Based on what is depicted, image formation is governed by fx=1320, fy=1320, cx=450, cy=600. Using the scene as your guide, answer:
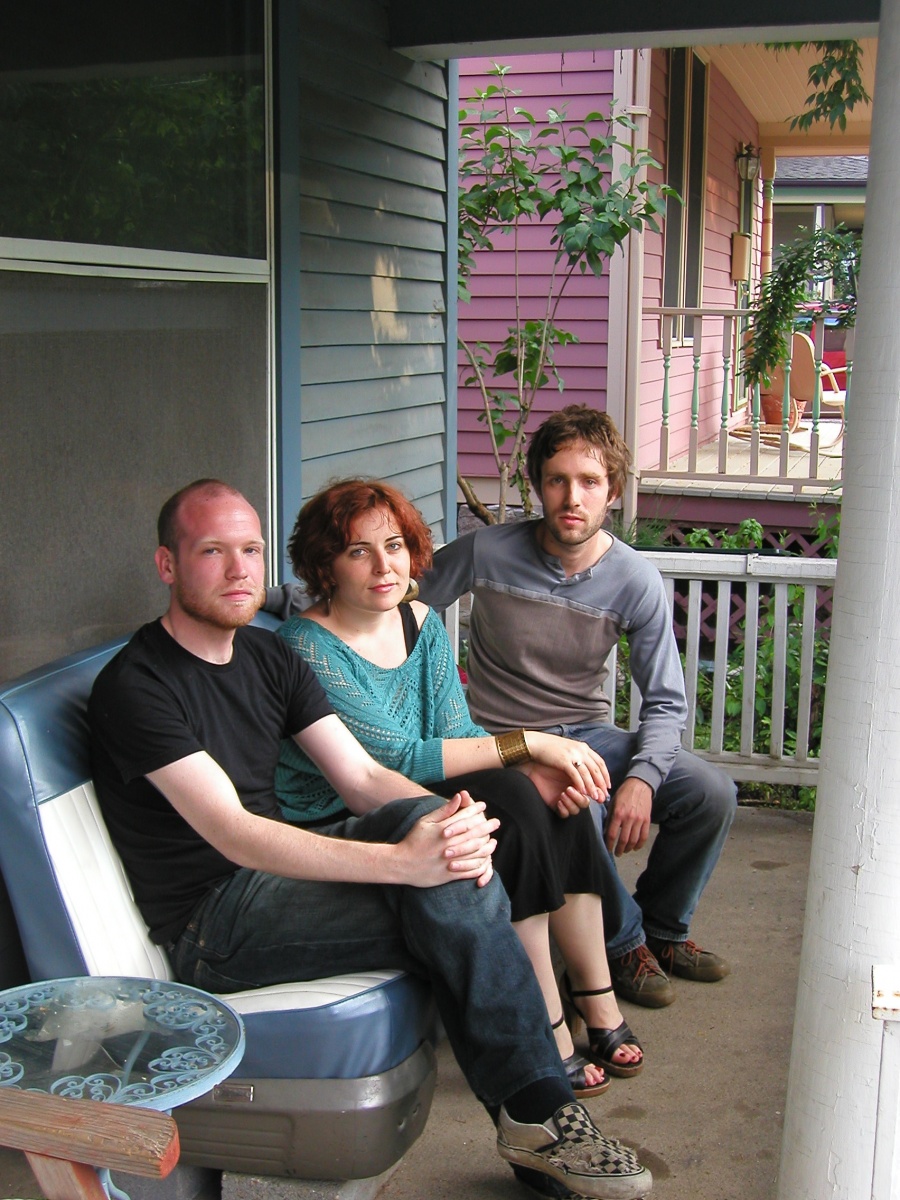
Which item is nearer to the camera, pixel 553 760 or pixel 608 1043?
pixel 553 760

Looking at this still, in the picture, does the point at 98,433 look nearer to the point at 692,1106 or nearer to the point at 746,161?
the point at 692,1106

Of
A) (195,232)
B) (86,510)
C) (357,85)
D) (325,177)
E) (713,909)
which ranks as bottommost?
(713,909)

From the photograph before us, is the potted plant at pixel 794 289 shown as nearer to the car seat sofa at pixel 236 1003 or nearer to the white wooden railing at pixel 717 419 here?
the white wooden railing at pixel 717 419

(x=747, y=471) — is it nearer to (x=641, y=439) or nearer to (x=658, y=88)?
(x=641, y=439)

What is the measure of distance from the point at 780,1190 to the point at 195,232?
2530 millimetres

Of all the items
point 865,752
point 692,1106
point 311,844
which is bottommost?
point 692,1106

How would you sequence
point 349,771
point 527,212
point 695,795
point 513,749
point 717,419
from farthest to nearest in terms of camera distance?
point 717,419, point 527,212, point 695,795, point 513,749, point 349,771

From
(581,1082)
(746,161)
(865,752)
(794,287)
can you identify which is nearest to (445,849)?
(865,752)

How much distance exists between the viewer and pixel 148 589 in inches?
Answer: 125

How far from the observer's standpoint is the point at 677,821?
3135 millimetres

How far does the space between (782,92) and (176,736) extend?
12185 mm

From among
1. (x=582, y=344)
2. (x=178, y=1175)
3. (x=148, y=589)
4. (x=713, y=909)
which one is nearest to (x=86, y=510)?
(x=148, y=589)

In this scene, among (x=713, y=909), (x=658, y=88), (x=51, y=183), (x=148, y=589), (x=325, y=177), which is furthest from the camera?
(x=658, y=88)

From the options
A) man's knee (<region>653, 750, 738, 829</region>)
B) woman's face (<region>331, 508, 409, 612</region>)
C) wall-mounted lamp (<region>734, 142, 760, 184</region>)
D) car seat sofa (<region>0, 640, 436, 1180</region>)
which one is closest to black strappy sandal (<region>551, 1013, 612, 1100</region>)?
car seat sofa (<region>0, 640, 436, 1180</region>)
